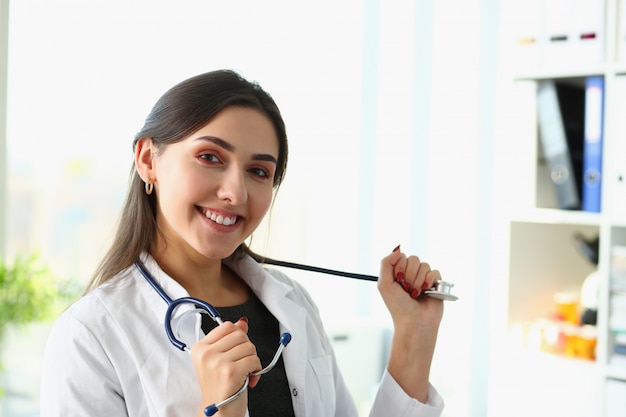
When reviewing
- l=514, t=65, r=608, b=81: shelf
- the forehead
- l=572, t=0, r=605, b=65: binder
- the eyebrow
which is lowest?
the eyebrow

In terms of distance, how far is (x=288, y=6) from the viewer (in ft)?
8.50

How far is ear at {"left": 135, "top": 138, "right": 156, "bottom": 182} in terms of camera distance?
4.19 feet

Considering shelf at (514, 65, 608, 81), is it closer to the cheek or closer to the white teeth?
the cheek

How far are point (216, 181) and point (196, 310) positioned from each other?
0.71 feet

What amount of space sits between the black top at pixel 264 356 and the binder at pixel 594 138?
1.10 m

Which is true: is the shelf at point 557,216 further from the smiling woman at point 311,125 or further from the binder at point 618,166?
the smiling woman at point 311,125

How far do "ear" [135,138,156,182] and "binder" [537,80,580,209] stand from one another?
1.32 meters

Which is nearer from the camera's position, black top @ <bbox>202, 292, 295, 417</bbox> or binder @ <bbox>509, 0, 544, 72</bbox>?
black top @ <bbox>202, 292, 295, 417</bbox>

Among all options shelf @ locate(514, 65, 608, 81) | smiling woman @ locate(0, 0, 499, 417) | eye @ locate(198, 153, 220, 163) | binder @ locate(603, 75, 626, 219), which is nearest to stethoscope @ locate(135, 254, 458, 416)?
eye @ locate(198, 153, 220, 163)

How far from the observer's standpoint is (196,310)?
116cm

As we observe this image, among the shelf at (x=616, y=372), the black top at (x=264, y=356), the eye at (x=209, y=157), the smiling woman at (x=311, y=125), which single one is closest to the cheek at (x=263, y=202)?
the eye at (x=209, y=157)

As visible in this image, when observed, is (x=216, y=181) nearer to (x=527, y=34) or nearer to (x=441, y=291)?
(x=441, y=291)

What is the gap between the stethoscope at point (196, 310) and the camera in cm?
101

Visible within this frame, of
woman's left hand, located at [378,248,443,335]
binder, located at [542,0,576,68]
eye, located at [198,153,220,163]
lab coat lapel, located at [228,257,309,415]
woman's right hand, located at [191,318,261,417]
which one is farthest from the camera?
binder, located at [542,0,576,68]
